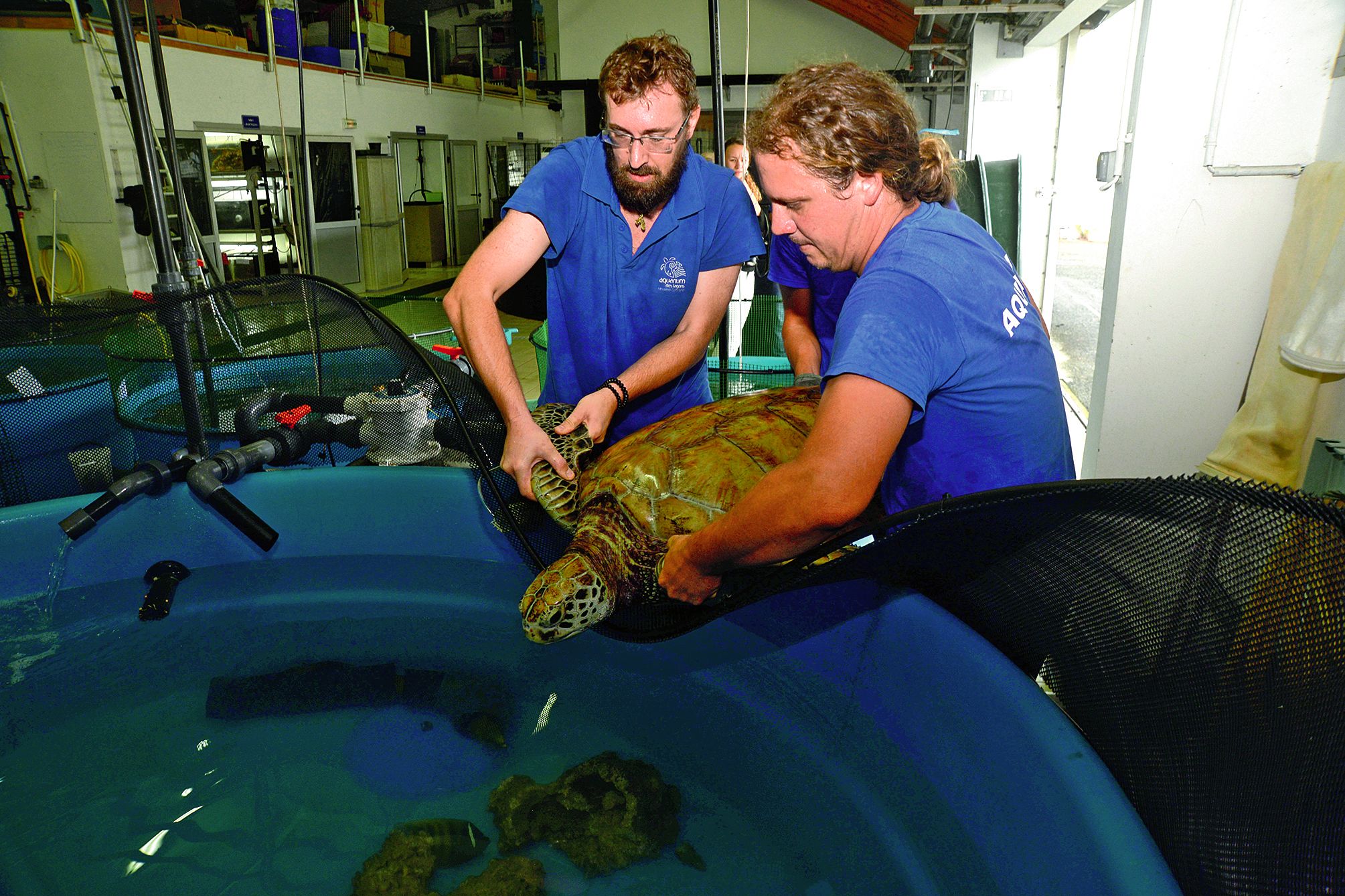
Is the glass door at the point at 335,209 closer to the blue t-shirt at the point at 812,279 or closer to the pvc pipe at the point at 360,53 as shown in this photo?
the pvc pipe at the point at 360,53

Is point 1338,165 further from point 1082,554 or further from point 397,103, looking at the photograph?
point 397,103

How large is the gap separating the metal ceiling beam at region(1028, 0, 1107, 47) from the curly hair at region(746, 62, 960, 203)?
316 centimetres

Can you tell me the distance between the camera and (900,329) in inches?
30.8

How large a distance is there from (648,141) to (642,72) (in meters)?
0.11

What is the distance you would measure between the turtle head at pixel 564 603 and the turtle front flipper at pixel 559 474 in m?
0.20

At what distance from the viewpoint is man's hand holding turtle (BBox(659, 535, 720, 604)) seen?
1058mm

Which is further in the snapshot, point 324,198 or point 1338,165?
point 324,198

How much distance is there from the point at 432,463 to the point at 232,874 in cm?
→ 101

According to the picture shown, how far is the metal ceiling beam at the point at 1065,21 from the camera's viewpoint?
136 inches

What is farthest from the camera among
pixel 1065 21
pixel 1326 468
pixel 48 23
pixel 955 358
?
pixel 48 23

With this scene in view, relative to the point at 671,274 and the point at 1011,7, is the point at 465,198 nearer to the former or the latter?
the point at 1011,7

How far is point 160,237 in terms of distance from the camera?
153 centimetres

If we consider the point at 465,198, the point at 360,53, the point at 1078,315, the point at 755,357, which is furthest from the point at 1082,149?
the point at 465,198

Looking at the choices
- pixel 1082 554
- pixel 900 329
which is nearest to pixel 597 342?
pixel 900 329
